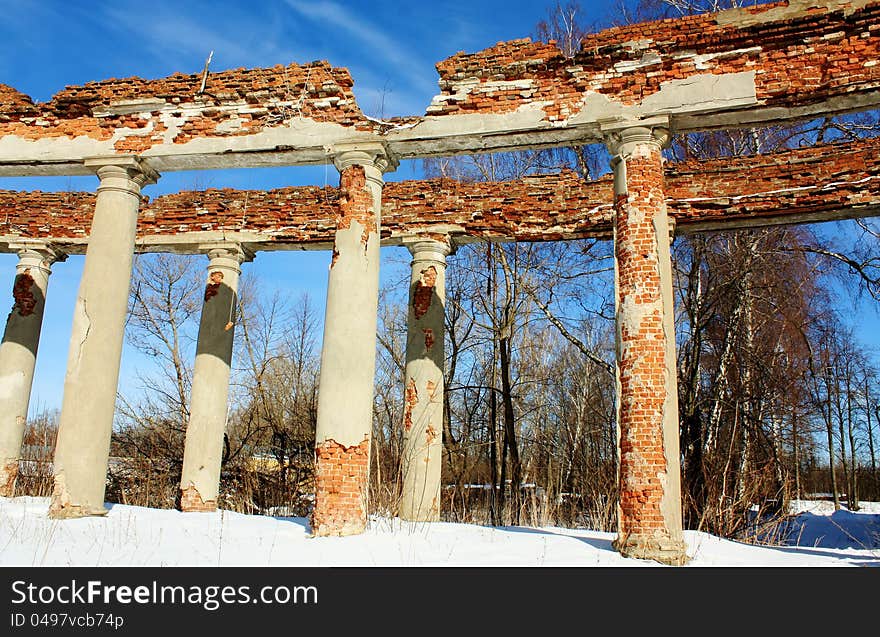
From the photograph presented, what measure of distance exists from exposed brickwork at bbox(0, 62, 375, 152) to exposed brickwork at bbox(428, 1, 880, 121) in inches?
58.3

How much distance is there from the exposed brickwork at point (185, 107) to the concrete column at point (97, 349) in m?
0.66

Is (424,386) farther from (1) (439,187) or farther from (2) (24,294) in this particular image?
(2) (24,294)

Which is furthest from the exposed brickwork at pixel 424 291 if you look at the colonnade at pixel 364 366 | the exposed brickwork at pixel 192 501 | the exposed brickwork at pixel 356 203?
the exposed brickwork at pixel 192 501

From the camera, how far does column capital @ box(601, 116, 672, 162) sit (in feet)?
23.0

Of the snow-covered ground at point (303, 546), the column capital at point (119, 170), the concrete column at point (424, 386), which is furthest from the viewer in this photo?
the concrete column at point (424, 386)

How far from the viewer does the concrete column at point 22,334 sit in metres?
11.9

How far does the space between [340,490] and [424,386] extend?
4.03 metres

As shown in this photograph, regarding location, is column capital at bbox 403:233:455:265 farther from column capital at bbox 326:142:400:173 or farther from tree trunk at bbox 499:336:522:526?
tree trunk at bbox 499:336:522:526

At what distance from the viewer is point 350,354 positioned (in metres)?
7.33

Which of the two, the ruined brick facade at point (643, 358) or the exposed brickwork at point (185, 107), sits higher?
the exposed brickwork at point (185, 107)

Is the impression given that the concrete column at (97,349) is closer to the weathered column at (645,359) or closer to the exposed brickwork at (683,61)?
the exposed brickwork at (683,61)

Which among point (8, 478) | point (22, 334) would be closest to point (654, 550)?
point (8, 478)
